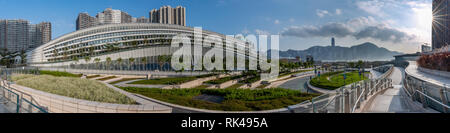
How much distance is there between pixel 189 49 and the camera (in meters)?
51.0

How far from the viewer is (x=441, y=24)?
77.9m

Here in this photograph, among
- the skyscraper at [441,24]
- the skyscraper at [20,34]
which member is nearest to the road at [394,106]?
the skyscraper at [441,24]

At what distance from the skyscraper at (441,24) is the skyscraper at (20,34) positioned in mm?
176798

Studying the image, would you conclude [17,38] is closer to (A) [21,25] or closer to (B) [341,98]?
(A) [21,25]

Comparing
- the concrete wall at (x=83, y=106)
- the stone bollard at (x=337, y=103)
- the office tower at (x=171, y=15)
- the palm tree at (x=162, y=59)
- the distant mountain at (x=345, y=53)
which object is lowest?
the concrete wall at (x=83, y=106)

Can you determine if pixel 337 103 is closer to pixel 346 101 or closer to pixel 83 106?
pixel 346 101

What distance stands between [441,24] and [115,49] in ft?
387

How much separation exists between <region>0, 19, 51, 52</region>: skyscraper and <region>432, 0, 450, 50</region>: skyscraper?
17680 centimetres

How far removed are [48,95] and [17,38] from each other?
14136 centimetres

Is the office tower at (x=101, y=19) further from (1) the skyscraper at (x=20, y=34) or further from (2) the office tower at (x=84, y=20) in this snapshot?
(1) the skyscraper at (x=20, y=34)

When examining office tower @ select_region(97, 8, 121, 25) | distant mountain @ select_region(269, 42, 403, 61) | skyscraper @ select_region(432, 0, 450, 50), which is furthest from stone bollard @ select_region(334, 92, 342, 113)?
distant mountain @ select_region(269, 42, 403, 61)

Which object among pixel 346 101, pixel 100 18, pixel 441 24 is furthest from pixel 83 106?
pixel 100 18

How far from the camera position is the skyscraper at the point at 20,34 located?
327 feet

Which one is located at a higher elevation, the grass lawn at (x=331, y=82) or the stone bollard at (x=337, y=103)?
the stone bollard at (x=337, y=103)
